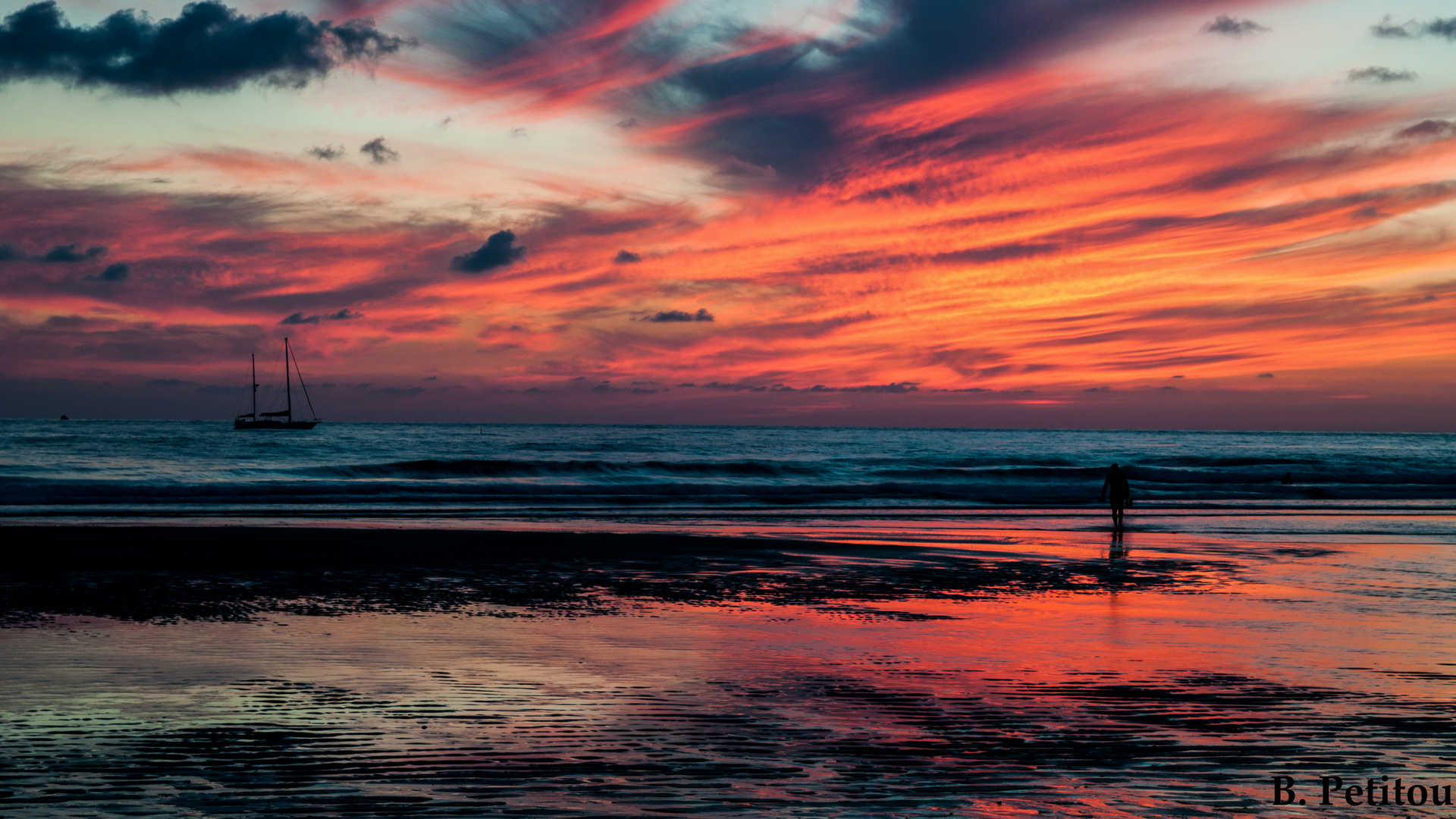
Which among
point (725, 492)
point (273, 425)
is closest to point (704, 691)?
point (725, 492)

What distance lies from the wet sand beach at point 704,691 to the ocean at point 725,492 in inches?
448

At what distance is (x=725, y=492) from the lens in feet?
153

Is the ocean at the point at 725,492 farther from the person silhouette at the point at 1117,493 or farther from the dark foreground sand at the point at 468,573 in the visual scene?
the dark foreground sand at the point at 468,573

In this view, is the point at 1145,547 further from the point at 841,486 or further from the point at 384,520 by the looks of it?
the point at 841,486

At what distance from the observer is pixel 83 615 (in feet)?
40.8

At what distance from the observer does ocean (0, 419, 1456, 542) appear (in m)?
30.0

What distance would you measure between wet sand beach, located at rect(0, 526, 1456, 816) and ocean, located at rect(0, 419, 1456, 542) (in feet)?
37.3

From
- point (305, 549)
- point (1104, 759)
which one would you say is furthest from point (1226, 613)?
point (305, 549)

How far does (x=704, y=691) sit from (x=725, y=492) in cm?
3797

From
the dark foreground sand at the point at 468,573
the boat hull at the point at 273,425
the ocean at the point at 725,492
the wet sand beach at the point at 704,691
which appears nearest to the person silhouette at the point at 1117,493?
the ocean at the point at 725,492

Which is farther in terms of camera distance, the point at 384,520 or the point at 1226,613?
the point at 384,520

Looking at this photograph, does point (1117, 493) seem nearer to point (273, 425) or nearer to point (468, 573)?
point (468, 573)

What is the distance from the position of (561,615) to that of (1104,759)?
7.84m

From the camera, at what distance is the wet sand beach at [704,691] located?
6270 mm
